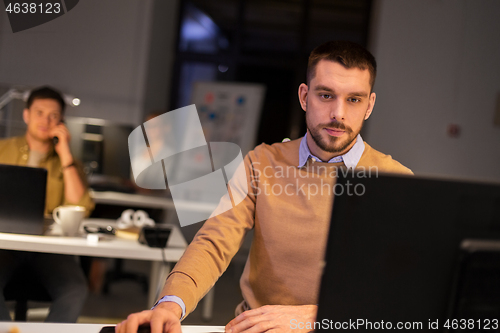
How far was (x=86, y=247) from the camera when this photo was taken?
5.22 ft

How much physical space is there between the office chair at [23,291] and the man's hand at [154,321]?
4.05ft

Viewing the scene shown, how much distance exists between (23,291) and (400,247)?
1.72 m

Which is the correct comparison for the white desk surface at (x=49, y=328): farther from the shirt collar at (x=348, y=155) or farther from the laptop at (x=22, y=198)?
the laptop at (x=22, y=198)

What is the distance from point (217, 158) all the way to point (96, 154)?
1607 millimetres

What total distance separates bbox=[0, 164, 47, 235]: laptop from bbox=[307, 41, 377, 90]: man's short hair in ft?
3.27

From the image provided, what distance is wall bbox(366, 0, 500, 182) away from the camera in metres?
4.37

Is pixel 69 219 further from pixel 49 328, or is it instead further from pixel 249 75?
pixel 249 75

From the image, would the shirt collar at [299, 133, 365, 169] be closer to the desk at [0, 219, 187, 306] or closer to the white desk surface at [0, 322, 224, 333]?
the white desk surface at [0, 322, 224, 333]

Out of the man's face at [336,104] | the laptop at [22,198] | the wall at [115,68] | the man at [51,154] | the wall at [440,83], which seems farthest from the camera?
the wall at [115,68]

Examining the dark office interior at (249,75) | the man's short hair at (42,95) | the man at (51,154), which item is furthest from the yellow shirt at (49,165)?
the dark office interior at (249,75)

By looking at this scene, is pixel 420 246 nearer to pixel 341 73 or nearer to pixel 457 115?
pixel 341 73

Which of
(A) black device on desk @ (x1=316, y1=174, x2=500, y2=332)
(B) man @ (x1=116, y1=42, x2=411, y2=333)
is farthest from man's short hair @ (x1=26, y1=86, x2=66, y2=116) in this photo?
(A) black device on desk @ (x1=316, y1=174, x2=500, y2=332)

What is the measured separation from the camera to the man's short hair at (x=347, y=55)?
1.13 m

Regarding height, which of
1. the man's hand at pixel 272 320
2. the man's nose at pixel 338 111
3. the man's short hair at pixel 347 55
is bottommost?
the man's hand at pixel 272 320
